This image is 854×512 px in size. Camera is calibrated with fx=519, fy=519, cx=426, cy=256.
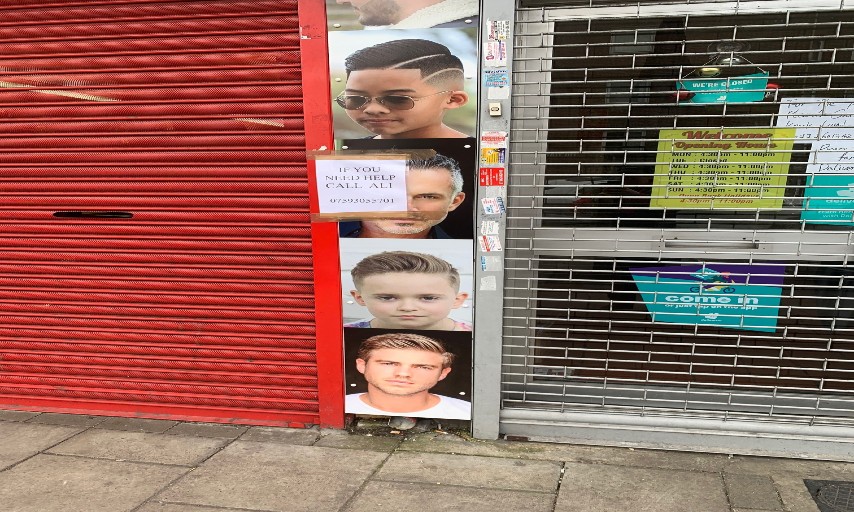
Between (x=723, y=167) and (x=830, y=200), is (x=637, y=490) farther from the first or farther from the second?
(x=830, y=200)

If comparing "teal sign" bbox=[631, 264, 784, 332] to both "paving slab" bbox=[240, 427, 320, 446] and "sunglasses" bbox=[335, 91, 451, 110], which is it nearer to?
"sunglasses" bbox=[335, 91, 451, 110]

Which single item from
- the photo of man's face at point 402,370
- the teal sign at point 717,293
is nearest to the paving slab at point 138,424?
the photo of man's face at point 402,370

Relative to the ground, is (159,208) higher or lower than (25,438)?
higher

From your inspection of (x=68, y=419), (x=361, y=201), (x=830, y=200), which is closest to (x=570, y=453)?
(x=361, y=201)

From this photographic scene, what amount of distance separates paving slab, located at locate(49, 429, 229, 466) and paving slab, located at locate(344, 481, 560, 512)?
4.23 ft

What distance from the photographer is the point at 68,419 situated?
4.14 meters

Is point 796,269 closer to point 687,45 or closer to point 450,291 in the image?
point 687,45

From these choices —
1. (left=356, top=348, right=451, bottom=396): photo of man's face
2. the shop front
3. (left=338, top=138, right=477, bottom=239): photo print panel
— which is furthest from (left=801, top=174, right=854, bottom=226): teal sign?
(left=356, top=348, right=451, bottom=396): photo of man's face

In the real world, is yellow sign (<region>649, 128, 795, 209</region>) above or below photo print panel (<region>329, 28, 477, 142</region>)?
below

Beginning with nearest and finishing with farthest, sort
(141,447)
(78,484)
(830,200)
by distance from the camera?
(78,484), (830,200), (141,447)

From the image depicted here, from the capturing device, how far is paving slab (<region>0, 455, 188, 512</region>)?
300 centimetres

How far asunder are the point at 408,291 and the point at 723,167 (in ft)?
7.23

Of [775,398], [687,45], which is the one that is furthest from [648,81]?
[775,398]

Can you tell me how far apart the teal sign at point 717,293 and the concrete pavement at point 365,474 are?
914 millimetres
